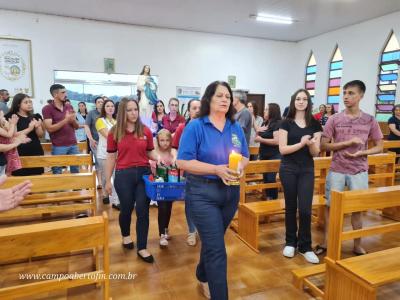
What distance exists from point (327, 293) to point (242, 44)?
9.81 metres

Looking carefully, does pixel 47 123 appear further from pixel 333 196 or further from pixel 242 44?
pixel 242 44

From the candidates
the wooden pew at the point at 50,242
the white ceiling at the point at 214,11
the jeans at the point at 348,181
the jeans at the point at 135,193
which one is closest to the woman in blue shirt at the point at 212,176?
the wooden pew at the point at 50,242

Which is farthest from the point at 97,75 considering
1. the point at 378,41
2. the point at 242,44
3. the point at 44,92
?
the point at 378,41

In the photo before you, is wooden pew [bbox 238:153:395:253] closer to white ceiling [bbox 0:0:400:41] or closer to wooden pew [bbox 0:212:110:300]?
wooden pew [bbox 0:212:110:300]

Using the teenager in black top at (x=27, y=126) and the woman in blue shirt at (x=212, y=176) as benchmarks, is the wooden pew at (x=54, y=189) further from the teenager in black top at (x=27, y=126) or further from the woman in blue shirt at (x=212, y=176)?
the woman in blue shirt at (x=212, y=176)

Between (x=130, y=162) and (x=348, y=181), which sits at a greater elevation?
(x=130, y=162)

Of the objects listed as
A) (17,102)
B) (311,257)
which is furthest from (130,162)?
(17,102)

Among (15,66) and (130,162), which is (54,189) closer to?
(130,162)

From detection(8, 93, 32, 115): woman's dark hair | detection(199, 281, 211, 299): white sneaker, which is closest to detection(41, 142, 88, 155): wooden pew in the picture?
detection(8, 93, 32, 115): woman's dark hair

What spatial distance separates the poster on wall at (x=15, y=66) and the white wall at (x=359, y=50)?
9144mm

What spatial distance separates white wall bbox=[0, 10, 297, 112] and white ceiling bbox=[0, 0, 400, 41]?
32 cm

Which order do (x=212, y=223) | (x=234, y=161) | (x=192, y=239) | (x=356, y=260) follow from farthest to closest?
(x=192, y=239)
(x=356, y=260)
(x=212, y=223)
(x=234, y=161)

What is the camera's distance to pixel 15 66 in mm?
8164

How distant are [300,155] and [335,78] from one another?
8.47m
